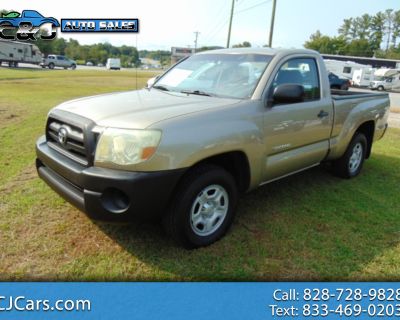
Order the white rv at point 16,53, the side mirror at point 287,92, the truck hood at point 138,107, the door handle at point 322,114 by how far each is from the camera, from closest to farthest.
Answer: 1. the truck hood at point 138,107
2. the side mirror at point 287,92
3. the door handle at point 322,114
4. the white rv at point 16,53

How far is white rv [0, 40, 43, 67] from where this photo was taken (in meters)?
43.0

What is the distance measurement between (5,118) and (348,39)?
355ft

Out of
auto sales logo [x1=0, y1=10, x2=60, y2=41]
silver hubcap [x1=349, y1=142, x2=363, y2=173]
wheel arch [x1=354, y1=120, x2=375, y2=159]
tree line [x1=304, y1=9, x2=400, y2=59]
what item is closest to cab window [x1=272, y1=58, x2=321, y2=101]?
silver hubcap [x1=349, y1=142, x2=363, y2=173]

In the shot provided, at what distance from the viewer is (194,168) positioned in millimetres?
3055

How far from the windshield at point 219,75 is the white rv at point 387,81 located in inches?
1501

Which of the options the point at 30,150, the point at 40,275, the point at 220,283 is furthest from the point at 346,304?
the point at 30,150

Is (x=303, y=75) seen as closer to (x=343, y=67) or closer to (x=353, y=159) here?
(x=353, y=159)

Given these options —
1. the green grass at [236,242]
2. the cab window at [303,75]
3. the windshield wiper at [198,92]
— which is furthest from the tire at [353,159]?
the windshield wiper at [198,92]

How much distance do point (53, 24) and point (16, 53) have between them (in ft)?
120

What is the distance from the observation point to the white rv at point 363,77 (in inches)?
1478

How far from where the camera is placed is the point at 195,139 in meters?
2.88

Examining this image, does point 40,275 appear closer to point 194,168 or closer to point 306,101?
point 194,168

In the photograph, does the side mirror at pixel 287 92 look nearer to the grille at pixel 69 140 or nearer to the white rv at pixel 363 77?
the grille at pixel 69 140

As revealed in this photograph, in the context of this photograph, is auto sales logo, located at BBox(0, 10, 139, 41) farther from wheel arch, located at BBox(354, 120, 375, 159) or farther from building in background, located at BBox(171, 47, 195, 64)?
wheel arch, located at BBox(354, 120, 375, 159)
